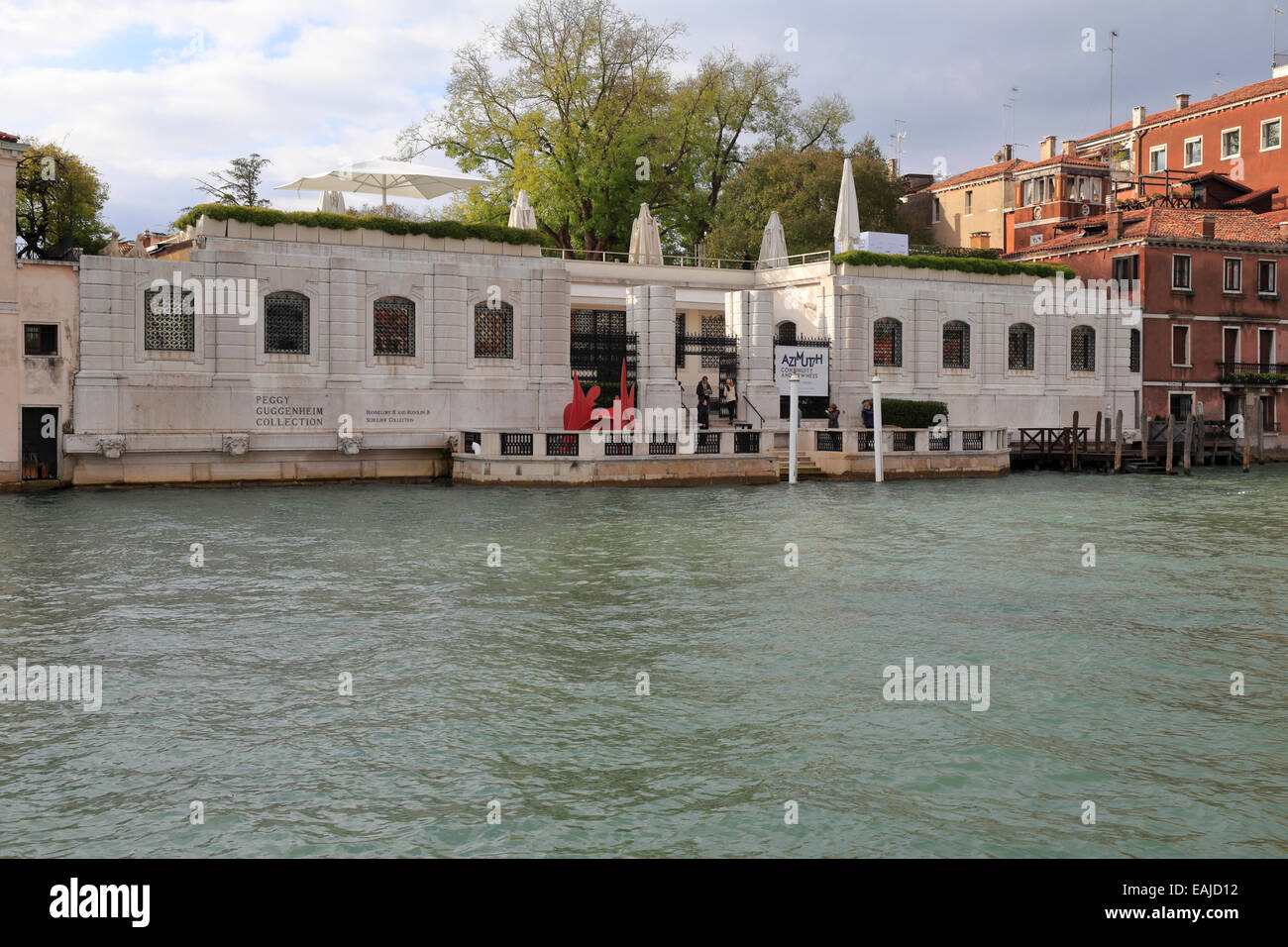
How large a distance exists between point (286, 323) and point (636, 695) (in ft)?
71.0

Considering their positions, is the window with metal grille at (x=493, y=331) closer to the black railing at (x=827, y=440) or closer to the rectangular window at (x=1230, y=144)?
the black railing at (x=827, y=440)

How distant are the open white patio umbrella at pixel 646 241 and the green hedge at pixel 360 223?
245 inches

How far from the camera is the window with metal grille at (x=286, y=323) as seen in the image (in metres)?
28.6

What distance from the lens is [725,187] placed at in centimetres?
4941

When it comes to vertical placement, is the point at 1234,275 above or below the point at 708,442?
above

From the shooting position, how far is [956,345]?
128 ft

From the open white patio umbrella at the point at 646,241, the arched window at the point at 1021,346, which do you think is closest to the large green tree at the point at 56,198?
the open white patio umbrella at the point at 646,241

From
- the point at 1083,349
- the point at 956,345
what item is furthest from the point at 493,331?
the point at 1083,349

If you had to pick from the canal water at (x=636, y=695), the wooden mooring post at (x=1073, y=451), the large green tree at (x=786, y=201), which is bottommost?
the canal water at (x=636, y=695)

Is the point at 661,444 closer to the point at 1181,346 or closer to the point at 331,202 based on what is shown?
the point at 331,202

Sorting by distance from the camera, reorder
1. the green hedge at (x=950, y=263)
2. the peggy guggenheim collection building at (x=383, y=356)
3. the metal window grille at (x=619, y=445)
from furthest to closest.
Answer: the green hedge at (x=950, y=263) < the metal window grille at (x=619, y=445) < the peggy guggenheim collection building at (x=383, y=356)

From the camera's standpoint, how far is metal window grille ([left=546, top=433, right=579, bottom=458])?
2778 cm

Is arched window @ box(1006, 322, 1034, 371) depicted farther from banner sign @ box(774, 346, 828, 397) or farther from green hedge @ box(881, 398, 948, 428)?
banner sign @ box(774, 346, 828, 397)

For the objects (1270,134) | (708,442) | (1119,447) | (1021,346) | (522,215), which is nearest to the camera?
(708,442)
